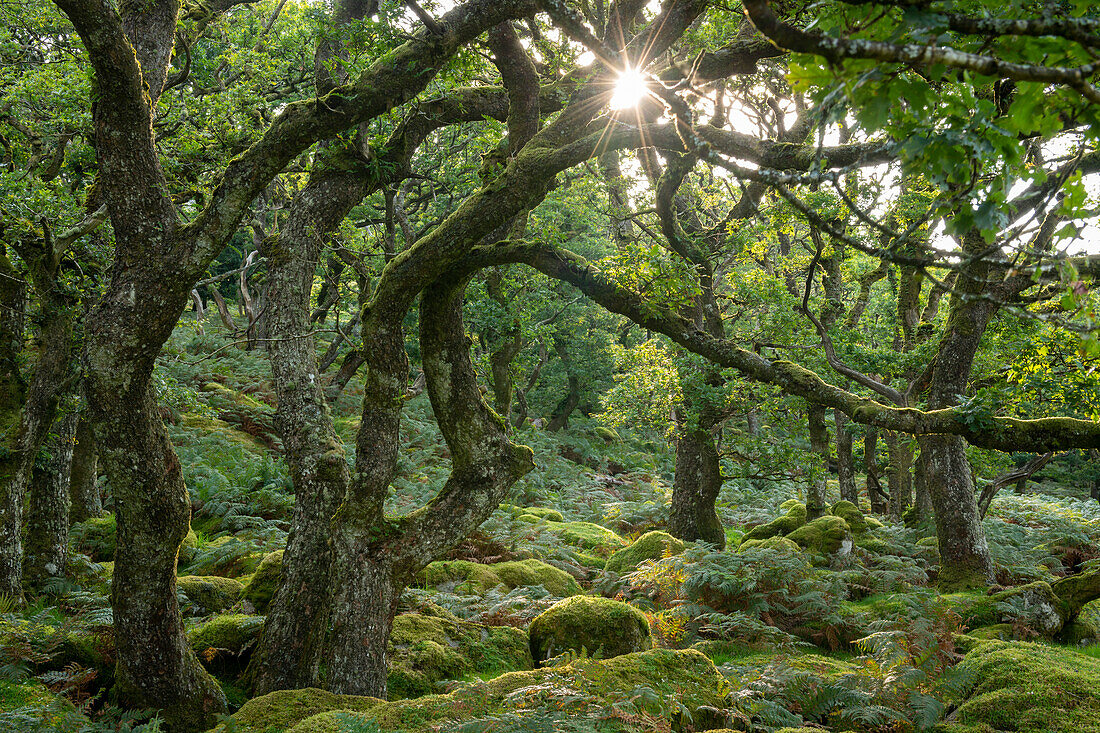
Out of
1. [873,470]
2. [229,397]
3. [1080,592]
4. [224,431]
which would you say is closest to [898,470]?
[873,470]

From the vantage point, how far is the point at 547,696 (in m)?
4.08

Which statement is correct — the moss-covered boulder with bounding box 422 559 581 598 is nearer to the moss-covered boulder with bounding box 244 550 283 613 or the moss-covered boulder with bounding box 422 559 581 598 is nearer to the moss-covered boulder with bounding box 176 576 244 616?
the moss-covered boulder with bounding box 244 550 283 613

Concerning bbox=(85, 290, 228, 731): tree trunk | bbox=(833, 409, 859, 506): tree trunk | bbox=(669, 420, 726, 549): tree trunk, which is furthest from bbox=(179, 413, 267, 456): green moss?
bbox=(833, 409, 859, 506): tree trunk

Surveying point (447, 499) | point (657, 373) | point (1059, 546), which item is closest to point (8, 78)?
point (447, 499)

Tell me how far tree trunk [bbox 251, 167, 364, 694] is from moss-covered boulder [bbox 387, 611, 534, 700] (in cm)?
106

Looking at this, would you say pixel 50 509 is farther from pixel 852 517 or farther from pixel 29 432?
pixel 852 517

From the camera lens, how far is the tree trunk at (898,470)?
48.6 ft

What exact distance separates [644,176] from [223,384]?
48.5 feet

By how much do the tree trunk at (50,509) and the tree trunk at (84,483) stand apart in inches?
94.9

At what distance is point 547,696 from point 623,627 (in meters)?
2.75

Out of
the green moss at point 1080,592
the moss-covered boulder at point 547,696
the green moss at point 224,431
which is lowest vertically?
the moss-covered boulder at point 547,696

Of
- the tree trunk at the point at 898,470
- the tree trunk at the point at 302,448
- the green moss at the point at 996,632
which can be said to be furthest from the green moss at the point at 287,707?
the tree trunk at the point at 898,470

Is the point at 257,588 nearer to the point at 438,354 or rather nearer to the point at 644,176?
the point at 438,354

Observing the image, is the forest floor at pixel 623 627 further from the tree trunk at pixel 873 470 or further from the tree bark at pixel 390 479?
the tree trunk at pixel 873 470
